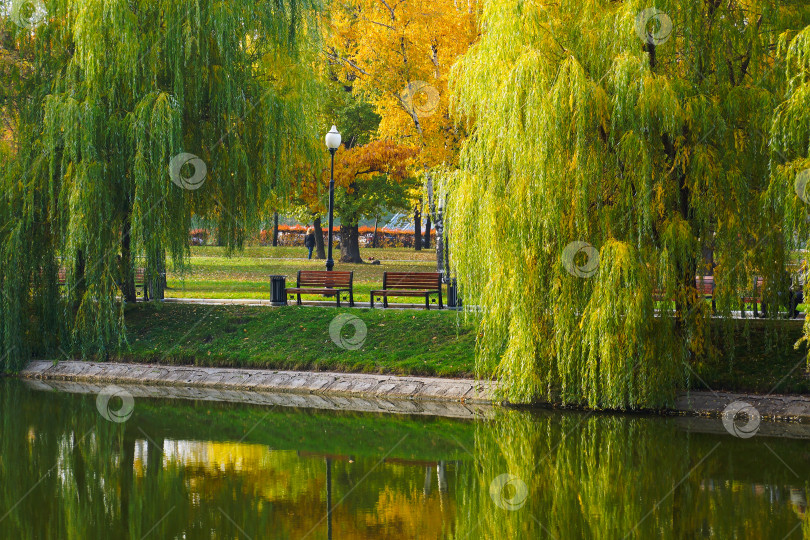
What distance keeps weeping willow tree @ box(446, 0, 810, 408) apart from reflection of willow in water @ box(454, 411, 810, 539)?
4.31 ft

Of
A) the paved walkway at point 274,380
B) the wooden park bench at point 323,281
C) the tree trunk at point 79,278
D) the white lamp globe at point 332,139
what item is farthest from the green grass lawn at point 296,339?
the white lamp globe at point 332,139

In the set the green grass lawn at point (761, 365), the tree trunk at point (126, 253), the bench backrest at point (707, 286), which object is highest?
the tree trunk at point (126, 253)

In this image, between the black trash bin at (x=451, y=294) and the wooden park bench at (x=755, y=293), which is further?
the black trash bin at (x=451, y=294)

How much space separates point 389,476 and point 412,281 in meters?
10.4

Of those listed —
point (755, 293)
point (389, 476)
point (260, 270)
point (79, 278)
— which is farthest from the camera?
point (260, 270)

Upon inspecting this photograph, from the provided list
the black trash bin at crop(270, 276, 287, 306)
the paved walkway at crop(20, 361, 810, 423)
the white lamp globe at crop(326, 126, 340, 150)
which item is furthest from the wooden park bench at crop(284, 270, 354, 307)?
the paved walkway at crop(20, 361, 810, 423)

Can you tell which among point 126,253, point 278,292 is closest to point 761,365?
point 278,292

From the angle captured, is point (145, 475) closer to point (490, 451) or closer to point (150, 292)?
point (490, 451)

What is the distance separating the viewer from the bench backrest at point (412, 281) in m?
21.3

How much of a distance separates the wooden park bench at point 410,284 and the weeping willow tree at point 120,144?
325cm

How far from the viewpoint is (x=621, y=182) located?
14.9 meters

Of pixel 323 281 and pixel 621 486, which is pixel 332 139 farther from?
pixel 621 486

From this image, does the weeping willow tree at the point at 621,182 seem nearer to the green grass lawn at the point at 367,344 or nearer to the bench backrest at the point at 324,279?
the green grass lawn at the point at 367,344

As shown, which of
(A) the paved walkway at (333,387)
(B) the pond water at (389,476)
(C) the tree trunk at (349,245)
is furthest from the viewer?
(C) the tree trunk at (349,245)
